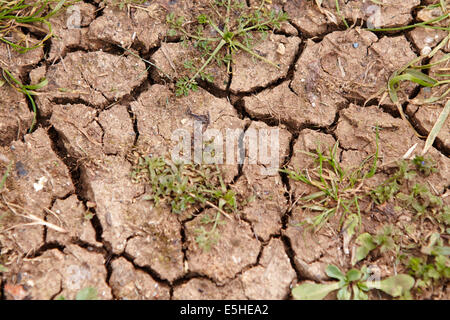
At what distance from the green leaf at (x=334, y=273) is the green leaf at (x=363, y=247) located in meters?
0.10

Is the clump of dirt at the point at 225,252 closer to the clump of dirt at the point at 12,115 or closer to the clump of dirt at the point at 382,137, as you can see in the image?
the clump of dirt at the point at 382,137

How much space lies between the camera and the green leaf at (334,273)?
87.9 inches

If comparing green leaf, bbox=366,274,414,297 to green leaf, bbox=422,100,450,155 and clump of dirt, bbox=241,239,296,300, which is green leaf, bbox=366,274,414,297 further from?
green leaf, bbox=422,100,450,155

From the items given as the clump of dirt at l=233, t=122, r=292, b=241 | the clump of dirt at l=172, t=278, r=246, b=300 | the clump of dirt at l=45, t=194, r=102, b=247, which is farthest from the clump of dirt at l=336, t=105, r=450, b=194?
the clump of dirt at l=45, t=194, r=102, b=247

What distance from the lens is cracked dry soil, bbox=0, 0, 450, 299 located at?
2.24m

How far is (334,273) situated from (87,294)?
1.27m

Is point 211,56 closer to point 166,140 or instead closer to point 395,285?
point 166,140

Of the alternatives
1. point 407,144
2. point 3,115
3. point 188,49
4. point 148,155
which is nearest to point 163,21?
point 188,49

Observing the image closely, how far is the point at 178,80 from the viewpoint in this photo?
269 centimetres

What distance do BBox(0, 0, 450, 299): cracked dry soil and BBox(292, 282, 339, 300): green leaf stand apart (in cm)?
6

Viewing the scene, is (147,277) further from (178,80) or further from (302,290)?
(178,80)

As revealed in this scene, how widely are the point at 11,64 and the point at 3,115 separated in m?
0.34

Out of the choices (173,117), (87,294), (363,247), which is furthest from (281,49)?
(87,294)

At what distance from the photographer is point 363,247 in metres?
2.30
